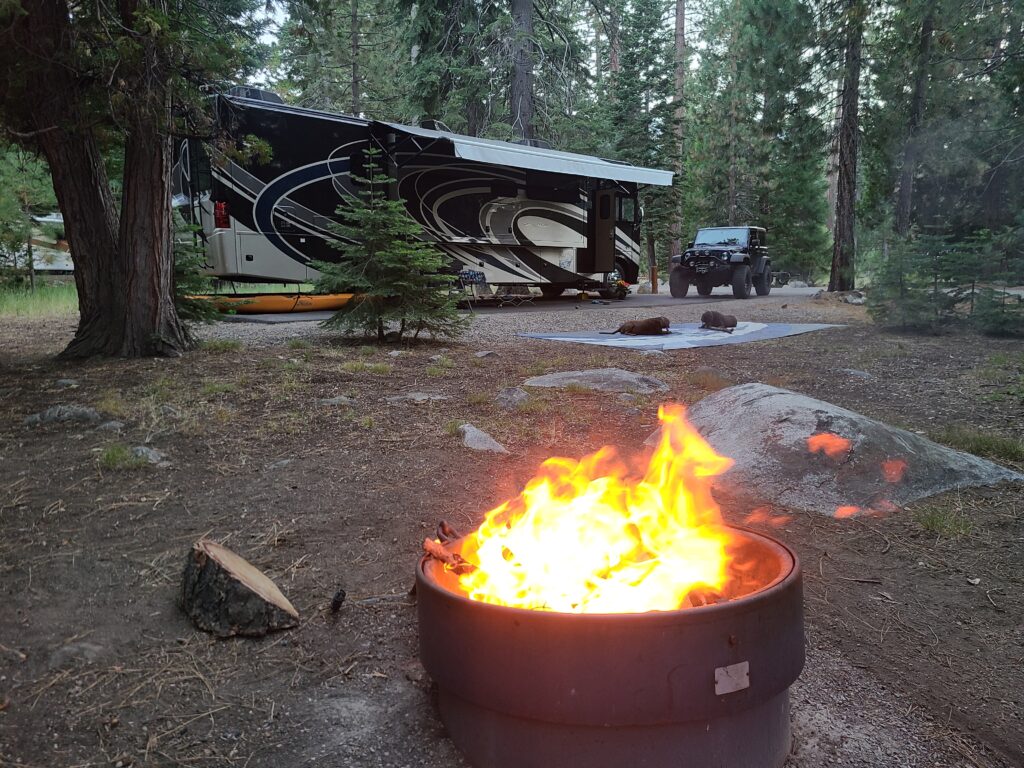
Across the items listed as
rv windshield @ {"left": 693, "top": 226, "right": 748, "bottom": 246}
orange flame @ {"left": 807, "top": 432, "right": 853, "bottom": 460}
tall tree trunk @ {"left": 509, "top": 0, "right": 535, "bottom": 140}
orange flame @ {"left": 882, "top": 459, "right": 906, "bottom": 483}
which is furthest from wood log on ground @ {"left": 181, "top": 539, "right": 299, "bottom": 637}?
Result: rv windshield @ {"left": 693, "top": 226, "right": 748, "bottom": 246}

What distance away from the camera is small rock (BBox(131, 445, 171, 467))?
152 inches

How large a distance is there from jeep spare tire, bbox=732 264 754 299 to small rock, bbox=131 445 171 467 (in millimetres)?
16901

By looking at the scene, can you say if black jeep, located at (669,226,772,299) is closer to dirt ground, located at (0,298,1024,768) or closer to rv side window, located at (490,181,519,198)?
rv side window, located at (490,181,519,198)

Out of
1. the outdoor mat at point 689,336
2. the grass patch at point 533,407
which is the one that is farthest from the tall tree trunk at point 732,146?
the grass patch at point 533,407

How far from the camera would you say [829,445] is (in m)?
3.69

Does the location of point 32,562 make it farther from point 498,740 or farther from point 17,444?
point 498,740

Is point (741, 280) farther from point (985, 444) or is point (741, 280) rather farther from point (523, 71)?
point (985, 444)

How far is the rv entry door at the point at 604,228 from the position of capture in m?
17.3

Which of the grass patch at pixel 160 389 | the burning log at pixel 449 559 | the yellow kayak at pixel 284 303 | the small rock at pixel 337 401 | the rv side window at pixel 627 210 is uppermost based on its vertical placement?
the rv side window at pixel 627 210

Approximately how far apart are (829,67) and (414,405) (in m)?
17.0

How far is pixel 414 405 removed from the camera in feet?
17.5

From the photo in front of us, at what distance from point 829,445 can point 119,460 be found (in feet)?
11.6

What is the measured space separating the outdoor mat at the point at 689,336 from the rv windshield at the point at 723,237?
322 inches

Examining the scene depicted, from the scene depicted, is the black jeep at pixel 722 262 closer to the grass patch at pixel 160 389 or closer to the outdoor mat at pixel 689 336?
the outdoor mat at pixel 689 336
